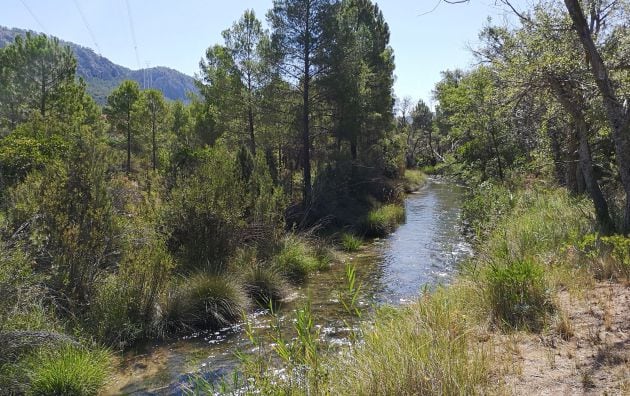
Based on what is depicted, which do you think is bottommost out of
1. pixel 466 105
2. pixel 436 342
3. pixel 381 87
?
pixel 436 342

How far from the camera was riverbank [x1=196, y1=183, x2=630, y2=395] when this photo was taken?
3328 millimetres

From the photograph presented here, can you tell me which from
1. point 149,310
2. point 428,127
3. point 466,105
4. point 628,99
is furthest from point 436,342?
point 428,127

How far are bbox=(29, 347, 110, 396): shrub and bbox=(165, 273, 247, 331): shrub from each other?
2096mm

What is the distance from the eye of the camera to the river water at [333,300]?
6148 millimetres

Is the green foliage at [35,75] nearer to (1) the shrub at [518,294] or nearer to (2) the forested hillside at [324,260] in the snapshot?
(2) the forested hillside at [324,260]

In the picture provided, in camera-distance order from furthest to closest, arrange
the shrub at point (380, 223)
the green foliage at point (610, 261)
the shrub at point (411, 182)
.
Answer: the shrub at point (411, 182) < the shrub at point (380, 223) < the green foliage at point (610, 261)

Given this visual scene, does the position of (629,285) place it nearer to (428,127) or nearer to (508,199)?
(508,199)

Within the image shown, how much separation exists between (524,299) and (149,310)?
5.59m

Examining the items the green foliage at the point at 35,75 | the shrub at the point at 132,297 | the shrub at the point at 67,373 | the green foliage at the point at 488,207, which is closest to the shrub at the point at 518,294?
the shrub at the point at 67,373

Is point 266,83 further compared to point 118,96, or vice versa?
point 118,96

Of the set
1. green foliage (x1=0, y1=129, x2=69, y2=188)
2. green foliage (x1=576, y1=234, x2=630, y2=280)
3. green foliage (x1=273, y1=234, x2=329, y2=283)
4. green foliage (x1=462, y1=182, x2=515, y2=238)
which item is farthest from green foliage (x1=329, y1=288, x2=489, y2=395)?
green foliage (x1=0, y1=129, x2=69, y2=188)

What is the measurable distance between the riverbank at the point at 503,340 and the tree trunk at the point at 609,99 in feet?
5.19

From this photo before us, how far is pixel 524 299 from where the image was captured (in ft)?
17.0

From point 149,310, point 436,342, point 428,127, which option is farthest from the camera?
point 428,127
